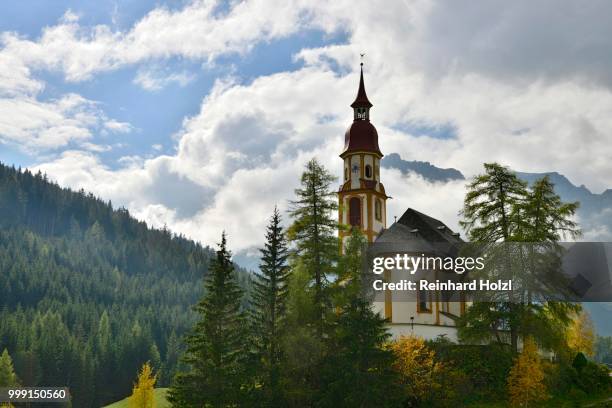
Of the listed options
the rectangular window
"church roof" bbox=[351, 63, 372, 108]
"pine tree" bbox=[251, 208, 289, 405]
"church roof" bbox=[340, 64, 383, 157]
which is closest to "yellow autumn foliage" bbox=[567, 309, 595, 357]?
the rectangular window

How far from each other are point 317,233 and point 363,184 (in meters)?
25.6

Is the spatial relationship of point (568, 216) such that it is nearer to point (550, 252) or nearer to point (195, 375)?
point (550, 252)

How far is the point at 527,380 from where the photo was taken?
3909 centimetres

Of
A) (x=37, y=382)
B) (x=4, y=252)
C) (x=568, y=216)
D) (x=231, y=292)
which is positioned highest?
(x=4, y=252)

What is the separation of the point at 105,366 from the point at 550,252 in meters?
93.3

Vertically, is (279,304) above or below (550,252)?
below

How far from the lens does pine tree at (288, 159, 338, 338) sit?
39.5 meters

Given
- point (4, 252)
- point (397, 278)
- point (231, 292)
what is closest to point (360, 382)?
point (231, 292)

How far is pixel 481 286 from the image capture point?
4131 cm

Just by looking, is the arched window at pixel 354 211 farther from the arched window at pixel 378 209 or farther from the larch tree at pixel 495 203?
the larch tree at pixel 495 203

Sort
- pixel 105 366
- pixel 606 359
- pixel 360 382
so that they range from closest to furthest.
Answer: pixel 360 382 < pixel 105 366 < pixel 606 359

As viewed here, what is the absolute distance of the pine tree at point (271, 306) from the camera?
124ft

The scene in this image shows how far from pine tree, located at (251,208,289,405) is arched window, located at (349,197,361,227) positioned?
22.5 meters

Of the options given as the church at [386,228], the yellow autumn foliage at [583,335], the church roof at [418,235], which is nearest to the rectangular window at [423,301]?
the church at [386,228]
